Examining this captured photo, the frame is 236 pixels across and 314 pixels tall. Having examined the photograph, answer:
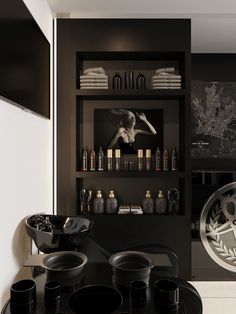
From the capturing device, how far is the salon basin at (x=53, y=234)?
1.92 metres

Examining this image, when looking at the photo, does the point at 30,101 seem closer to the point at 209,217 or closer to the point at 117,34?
the point at 117,34

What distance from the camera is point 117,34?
288cm

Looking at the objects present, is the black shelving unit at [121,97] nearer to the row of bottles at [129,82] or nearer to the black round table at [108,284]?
the row of bottles at [129,82]

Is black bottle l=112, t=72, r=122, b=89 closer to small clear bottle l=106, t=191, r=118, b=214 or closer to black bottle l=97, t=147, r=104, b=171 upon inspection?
black bottle l=97, t=147, r=104, b=171

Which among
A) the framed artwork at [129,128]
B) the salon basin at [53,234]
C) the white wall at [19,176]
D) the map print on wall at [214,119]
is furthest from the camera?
the map print on wall at [214,119]

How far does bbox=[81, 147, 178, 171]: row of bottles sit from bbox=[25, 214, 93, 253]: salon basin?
2.54ft

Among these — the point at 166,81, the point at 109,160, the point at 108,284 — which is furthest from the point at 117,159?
the point at 108,284

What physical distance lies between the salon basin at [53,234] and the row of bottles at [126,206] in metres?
0.64

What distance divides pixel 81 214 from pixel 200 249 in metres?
1.41

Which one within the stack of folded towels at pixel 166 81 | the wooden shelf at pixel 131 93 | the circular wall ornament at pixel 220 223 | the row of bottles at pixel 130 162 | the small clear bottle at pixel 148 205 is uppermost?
A: the stack of folded towels at pixel 166 81

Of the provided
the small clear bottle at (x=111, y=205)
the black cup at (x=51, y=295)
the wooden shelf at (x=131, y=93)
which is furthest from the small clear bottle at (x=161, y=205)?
the black cup at (x=51, y=295)

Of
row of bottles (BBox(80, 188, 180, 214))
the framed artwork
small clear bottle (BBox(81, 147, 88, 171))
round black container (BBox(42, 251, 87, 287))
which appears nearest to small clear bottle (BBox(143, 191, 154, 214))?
row of bottles (BBox(80, 188, 180, 214))

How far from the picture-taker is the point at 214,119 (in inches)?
142

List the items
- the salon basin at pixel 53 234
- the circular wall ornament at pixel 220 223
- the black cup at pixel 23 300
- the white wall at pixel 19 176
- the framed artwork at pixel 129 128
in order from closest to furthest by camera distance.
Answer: the black cup at pixel 23 300 < the white wall at pixel 19 176 < the salon basin at pixel 53 234 < the framed artwork at pixel 129 128 < the circular wall ornament at pixel 220 223
